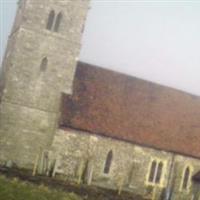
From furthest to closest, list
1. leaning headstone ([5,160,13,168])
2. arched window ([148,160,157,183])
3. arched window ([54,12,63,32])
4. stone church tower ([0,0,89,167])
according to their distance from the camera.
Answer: arched window ([148,160,157,183]), arched window ([54,12,63,32]), stone church tower ([0,0,89,167]), leaning headstone ([5,160,13,168])

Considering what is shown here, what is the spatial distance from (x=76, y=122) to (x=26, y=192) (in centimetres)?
1380

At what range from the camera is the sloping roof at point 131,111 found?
35.6 metres

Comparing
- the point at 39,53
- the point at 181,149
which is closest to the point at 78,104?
the point at 39,53

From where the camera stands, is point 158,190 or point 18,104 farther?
point 158,190

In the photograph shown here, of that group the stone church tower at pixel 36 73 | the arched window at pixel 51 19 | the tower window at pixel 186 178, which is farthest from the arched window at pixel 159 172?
the arched window at pixel 51 19

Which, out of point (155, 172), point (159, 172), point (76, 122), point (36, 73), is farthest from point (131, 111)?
point (36, 73)

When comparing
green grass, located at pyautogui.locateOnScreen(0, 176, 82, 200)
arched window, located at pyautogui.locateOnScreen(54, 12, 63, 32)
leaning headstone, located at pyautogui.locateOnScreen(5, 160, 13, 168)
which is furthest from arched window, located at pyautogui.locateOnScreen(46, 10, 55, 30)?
green grass, located at pyautogui.locateOnScreen(0, 176, 82, 200)

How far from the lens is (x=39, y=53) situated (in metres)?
35.0

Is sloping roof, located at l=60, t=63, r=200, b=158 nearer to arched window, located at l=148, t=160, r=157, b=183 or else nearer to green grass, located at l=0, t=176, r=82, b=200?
arched window, located at l=148, t=160, r=157, b=183

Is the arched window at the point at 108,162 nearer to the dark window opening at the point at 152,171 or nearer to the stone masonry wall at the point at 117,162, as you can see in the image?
the stone masonry wall at the point at 117,162

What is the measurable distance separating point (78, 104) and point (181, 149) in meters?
8.63

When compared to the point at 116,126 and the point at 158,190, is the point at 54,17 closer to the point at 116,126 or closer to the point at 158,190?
the point at 116,126

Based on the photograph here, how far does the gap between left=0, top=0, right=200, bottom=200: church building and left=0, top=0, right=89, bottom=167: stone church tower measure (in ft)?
0.23

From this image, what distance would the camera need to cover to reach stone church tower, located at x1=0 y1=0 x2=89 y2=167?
33.9 m
